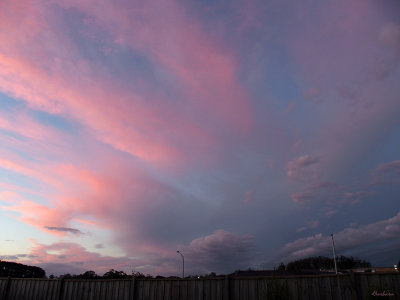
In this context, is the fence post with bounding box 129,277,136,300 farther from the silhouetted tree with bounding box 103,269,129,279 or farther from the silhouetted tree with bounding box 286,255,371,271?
the silhouetted tree with bounding box 286,255,371,271

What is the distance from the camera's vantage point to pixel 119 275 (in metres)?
33.8

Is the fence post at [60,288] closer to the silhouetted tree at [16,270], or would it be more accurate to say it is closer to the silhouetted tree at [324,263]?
the silhouetted tree at [16,270]

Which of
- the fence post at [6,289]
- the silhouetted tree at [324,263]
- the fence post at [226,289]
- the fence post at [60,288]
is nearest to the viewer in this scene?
the fence post at [226,289]

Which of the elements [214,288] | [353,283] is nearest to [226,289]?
[214,288]

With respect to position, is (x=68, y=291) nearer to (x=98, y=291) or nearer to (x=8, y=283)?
(x=98, y=291)

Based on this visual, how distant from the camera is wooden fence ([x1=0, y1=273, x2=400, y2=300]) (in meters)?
11.1

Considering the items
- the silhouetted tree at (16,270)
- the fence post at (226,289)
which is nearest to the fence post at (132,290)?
the fence post at (226,289)

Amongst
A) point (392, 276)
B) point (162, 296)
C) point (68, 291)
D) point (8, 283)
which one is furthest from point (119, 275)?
point (392, 276)

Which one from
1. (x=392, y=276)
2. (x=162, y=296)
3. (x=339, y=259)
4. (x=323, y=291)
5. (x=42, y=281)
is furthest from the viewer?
(x=339, y=259)

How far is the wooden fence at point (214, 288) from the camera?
36.3 ft

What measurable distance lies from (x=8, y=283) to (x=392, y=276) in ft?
66.3

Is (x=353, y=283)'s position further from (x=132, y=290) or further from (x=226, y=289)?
(x=132, y=290)

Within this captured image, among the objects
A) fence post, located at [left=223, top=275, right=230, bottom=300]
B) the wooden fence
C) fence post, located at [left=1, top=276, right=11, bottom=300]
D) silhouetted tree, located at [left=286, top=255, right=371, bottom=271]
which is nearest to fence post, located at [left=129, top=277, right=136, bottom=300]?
the wooden fence

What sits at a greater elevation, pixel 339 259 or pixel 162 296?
pixel 339 259
